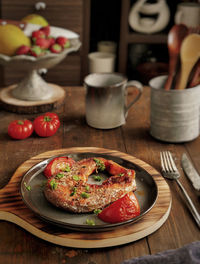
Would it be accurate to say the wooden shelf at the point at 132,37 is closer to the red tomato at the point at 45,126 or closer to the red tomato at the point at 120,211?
the red tomato at the point at 45,126

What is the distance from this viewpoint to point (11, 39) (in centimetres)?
162

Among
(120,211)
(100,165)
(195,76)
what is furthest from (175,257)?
(195,76)

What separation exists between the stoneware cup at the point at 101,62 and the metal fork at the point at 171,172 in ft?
6.15

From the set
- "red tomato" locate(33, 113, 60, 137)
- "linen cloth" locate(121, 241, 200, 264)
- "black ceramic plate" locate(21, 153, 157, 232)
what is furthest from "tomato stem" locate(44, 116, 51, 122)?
"linen cloth" locate(121, 241, 200, 264)

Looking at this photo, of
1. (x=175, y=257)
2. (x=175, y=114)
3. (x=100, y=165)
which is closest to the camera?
(x=175, y=257)

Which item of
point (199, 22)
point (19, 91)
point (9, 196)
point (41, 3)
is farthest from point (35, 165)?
point (199, 22)

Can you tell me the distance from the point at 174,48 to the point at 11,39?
675 mm

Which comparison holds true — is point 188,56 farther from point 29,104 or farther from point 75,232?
point 75,232

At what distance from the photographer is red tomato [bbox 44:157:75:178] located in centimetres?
108

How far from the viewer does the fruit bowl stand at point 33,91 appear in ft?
5.22

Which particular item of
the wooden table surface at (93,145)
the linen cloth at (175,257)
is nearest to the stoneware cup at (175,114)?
the wooden table surface at (93,145)

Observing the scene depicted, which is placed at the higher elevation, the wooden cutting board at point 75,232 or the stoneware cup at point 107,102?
the stoneware cup at point 107,102

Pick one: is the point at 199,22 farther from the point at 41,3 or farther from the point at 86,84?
the point at 86,84

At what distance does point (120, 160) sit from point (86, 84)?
40cm
